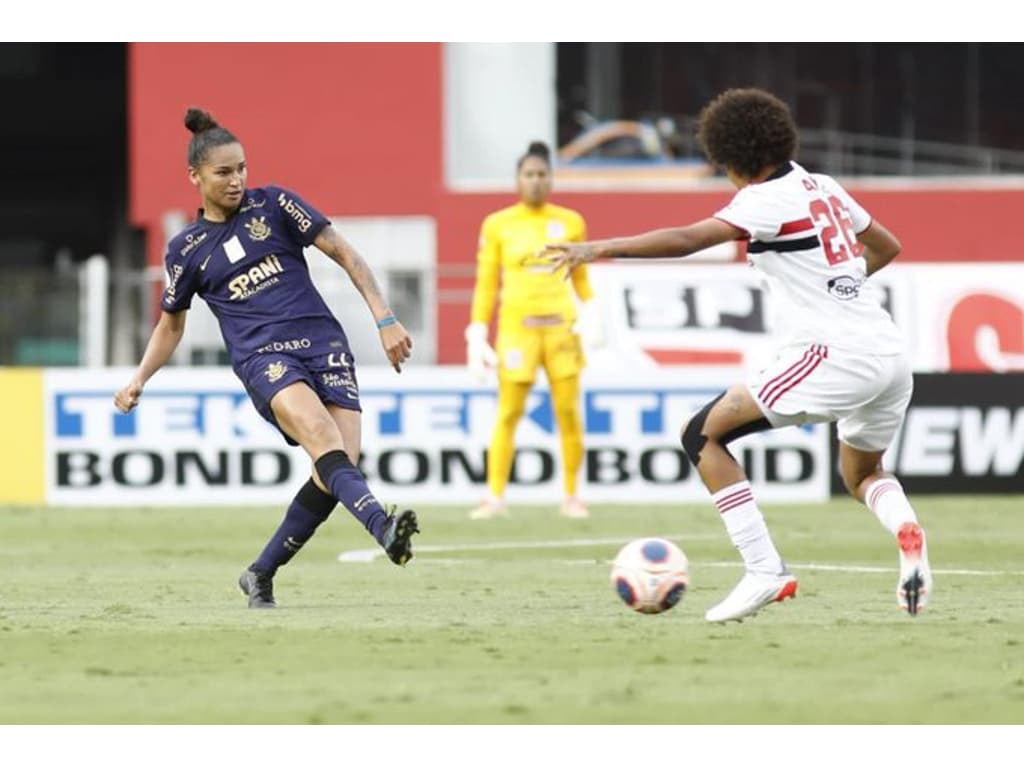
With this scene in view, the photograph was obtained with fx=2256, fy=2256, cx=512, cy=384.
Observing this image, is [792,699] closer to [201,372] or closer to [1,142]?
[201,372]

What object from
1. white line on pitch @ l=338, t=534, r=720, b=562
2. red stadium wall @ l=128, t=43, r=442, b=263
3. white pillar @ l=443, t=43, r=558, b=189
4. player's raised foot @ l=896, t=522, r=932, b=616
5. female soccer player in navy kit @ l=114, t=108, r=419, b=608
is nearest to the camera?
player's raised foot @ l=896, t=522, r=932, b=616

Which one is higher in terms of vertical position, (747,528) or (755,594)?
(747,528)

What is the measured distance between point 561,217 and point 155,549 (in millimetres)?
3936

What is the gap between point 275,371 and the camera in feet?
31.7

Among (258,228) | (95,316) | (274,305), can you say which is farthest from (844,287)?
(95,316)

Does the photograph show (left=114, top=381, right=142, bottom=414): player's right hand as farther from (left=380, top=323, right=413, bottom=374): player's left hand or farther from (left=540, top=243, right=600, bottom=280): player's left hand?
(left=540, top=243, right=600, bottom=280): player's left hand

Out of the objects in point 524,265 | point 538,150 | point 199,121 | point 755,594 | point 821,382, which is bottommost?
point 755,594

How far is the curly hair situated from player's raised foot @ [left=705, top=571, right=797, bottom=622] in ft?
5.18

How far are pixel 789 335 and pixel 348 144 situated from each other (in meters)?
20.0

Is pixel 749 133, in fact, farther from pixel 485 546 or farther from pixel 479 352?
→ pixel 479 352

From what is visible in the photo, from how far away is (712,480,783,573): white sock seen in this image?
29.1 feet

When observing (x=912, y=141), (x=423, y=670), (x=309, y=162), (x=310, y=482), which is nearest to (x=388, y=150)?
(x=309, y=162)

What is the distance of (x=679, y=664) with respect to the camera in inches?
300

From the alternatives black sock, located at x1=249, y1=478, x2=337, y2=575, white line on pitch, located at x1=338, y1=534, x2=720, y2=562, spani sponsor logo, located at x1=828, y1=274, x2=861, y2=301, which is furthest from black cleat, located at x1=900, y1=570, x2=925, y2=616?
white line on pitch, located at x1=338, y1=534, x2=720, y2=562
